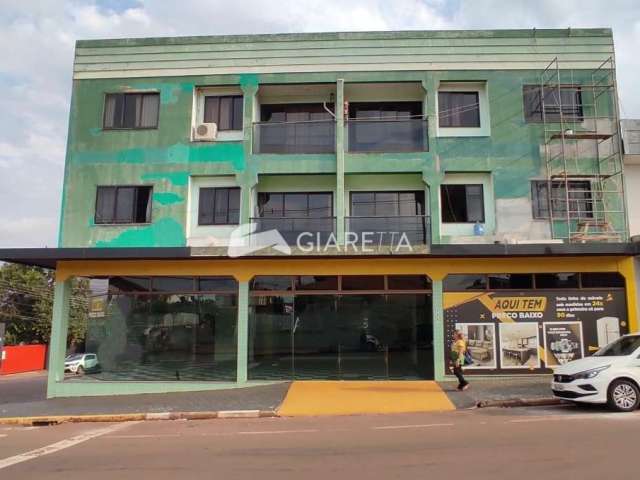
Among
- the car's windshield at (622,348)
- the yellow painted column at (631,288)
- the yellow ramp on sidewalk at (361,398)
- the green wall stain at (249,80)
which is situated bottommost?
the yellow ramp on sidewalk at (361,398)

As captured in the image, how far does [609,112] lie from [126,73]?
15.4 meters

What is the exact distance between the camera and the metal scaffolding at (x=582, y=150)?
54.7 feet

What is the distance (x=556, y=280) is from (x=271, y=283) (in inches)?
333

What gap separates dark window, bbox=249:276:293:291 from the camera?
55.1 feet

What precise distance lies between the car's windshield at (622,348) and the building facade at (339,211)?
3.92 meters

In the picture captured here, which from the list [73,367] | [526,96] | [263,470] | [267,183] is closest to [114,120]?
[267,183]

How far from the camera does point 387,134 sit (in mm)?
17859

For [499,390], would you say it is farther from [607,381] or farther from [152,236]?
[152,236]

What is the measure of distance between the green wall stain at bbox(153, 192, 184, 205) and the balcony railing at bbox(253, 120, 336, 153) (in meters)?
2.86

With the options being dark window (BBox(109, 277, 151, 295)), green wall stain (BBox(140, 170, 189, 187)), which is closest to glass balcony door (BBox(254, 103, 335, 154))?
green wall stain (BBox(140, 170, 189, 187))

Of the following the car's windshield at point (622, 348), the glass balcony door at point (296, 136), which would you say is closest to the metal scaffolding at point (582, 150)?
the car's windshield at point (622, 348)

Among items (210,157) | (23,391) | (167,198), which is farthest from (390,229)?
(23,391)

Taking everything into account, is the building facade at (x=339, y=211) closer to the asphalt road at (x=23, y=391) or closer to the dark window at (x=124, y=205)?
the dark window at (x=124, y=205)

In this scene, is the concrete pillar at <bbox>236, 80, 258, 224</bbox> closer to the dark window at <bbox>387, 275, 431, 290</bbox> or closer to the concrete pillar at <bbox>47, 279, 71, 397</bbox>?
the dark window at <bbox>387, 275, 431, 290</bbox>
